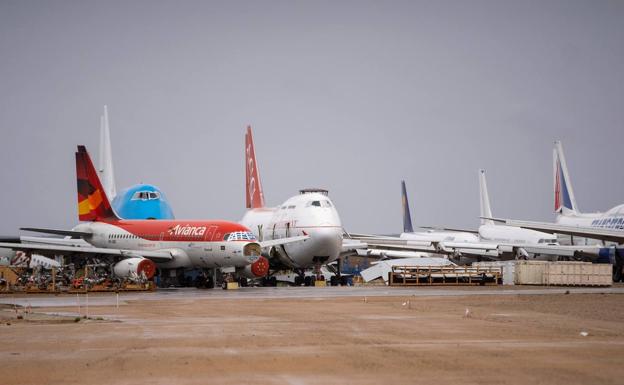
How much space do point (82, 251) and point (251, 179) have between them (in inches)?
734

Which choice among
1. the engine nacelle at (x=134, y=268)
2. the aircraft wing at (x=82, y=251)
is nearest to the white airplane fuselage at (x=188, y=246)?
the aircraft wing at (x=82, y=251)

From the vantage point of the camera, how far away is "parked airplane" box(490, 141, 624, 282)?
46.4 m

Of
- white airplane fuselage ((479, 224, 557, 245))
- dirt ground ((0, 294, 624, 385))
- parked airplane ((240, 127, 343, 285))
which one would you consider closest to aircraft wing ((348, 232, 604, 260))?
white airplane fuselage ((479, 224, 557, 245))

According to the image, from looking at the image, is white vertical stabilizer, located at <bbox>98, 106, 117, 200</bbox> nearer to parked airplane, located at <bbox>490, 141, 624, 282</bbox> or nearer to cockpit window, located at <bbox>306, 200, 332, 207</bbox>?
cockpit window, located at <bbox>306, 200, 332, 207</bbox>

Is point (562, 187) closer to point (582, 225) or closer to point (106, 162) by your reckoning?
point (582, 225)

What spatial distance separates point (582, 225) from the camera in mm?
66688

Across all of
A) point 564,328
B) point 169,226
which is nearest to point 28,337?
point 564,328

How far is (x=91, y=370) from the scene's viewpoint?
42.9 ft

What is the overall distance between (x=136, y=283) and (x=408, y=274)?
1477 cm

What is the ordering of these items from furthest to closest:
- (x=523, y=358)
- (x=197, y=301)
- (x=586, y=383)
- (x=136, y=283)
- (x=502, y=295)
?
(x=136, y=283) < (x=502, y=295) < (x=197, y=301) < (x=523, y=358) < (x=586, y=383)

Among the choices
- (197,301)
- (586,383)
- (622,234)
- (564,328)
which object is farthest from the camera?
(622,234)

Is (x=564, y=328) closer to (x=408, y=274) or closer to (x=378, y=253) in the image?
(x=408, y=274)

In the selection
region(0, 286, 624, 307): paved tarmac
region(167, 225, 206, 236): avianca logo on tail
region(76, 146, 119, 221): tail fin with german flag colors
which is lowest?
region(0, 286, 624, 307): paved tarmac

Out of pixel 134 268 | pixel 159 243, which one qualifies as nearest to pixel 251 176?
pixel 159 243
